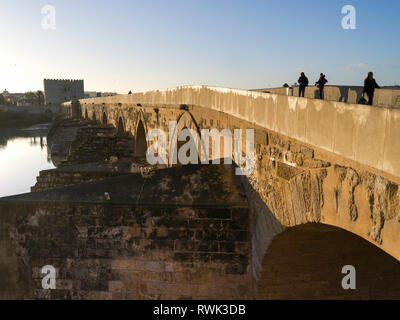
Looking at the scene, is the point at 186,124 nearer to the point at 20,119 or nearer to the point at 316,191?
the point at 316,191

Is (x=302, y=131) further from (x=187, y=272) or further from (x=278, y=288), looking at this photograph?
(x=187, y=272)

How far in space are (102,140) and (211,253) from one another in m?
11.5

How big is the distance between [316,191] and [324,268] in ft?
7.37

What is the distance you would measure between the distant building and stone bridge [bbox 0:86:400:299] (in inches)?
2785

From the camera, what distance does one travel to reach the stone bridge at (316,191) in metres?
2.11

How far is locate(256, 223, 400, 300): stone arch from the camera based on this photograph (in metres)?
4.08

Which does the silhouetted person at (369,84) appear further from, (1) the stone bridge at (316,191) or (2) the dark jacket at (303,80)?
(2) the dark jacket at (303,80)

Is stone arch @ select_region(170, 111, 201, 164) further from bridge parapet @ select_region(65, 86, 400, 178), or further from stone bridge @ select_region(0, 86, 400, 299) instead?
bridge parapet @ select_region(65, 86, 400, 178)

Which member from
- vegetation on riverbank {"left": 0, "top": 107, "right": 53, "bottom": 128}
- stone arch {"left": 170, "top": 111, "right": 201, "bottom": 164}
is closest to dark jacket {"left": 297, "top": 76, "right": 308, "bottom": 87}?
stone arch {"left": 170, "top": 111, "right": 201, "bottom": 164}

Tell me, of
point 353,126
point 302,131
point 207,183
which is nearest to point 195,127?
point 207,183

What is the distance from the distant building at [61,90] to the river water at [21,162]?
2422 centimetres

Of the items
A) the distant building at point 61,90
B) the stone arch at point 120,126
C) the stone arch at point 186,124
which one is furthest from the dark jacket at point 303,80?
the distant building at point 61,90

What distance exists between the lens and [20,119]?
63.6m

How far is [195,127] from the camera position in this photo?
24.4 ft
